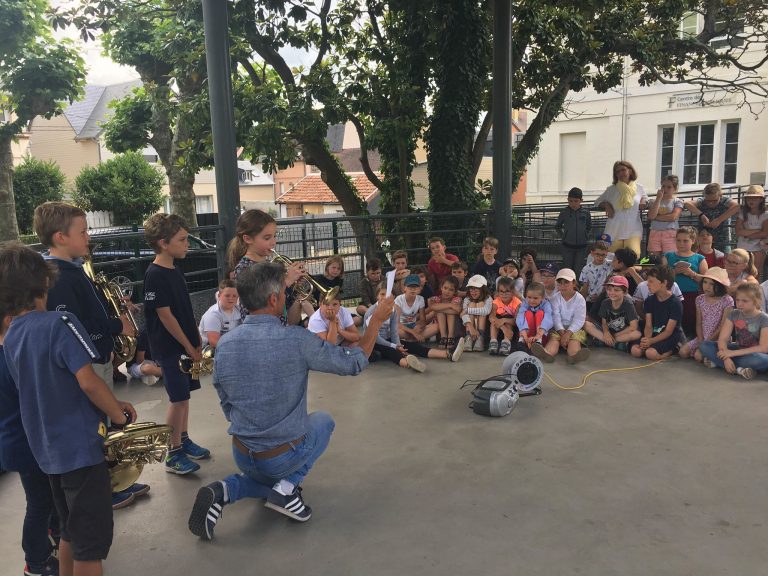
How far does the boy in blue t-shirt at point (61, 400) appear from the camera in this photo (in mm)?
2316

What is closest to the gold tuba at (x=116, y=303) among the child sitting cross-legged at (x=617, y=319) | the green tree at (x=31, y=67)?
the child sitting cross-legged at (x=617, y=319)

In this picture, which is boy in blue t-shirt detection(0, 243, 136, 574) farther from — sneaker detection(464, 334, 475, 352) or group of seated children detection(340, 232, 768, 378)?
sneaker detection(464, 334, 475, 352)

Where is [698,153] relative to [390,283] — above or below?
above

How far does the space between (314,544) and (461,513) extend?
0.80 meters

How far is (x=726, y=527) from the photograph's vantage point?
3.11m

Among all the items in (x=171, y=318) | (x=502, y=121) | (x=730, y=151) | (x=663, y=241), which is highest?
(x=730, y=151)

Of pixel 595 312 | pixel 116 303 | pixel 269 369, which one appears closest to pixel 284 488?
pixel 269 369

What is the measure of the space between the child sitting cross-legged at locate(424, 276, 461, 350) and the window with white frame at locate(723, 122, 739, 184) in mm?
16168

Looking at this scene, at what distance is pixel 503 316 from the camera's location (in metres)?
6.65

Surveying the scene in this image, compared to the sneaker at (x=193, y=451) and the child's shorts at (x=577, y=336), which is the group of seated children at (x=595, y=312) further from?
the sneaker at (x=193, y=451)

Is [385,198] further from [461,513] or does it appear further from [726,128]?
[726,128]

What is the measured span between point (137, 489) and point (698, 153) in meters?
20.9

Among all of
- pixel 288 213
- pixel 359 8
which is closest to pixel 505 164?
pixel 359 8

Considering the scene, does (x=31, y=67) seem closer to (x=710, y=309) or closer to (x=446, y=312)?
(x=446, y=312)
